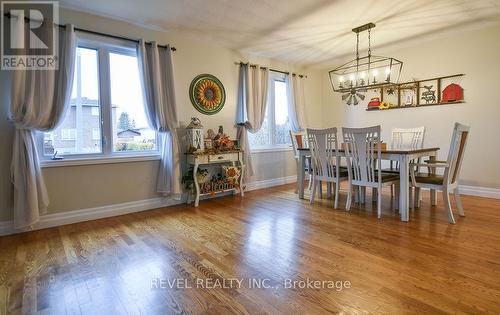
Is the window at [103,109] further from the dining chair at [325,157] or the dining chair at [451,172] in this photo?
the dining chair at [451,172]

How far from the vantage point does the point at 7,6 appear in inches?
112

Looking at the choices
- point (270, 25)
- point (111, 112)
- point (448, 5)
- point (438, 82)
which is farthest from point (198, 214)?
point (438, 82)

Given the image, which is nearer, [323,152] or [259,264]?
[259,264]

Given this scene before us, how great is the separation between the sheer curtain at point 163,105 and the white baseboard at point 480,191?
4400 millimetres

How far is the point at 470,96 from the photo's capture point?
414 centimetres

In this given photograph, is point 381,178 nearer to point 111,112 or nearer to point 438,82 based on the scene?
point 438,82

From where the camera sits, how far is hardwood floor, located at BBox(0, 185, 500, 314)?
1609 millimetres

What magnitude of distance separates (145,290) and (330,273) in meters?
1.26

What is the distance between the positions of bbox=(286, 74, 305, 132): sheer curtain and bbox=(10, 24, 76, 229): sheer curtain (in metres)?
3.75

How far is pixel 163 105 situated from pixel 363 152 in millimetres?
2672

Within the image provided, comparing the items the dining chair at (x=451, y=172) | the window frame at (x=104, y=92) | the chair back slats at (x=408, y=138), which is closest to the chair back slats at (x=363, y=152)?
the dining chair at (x=451, y=172)

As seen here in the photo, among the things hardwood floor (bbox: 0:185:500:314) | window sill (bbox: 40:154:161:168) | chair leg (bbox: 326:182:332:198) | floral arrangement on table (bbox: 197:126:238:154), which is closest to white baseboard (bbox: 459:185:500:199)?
hardwood floor (bbox: 0:185:500:314)

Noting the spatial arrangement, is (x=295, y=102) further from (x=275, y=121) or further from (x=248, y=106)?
(x=248, y=106)

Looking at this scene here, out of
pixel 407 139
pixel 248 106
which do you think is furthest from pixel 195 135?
pixel 407 139
